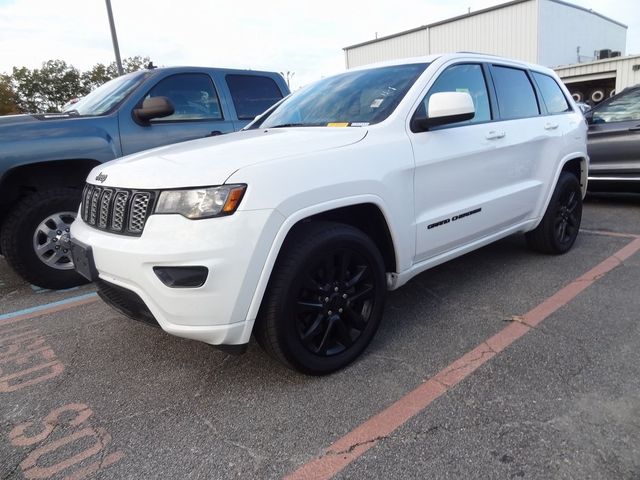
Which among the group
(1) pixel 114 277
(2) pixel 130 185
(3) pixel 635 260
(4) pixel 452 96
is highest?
(4) pixel 452 96

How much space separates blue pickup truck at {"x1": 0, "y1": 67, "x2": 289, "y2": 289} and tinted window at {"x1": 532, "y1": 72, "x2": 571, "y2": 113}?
10.5 feet

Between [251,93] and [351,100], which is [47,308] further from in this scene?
[251,93]

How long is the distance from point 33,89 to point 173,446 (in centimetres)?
2504

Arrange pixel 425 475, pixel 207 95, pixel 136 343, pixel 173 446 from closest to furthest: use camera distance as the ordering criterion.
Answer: pixel 425 475
pixel 173 446
pixel 136 343
pixel 207 95

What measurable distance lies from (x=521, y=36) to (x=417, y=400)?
33.4 m

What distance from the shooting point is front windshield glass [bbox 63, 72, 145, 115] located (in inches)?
179

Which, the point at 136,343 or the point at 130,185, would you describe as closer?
the point at 130,185

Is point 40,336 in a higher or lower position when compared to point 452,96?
lower

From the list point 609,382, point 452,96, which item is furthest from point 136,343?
point 609,382

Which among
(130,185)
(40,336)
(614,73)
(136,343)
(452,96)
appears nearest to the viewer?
(130,185)

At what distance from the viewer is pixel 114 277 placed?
7.76 feet

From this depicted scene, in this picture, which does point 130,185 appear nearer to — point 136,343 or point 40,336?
point 136,343

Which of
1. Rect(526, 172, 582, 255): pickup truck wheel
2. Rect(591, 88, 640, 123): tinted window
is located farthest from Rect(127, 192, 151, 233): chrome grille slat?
Rect(591, 88, 640, 123): tinted window

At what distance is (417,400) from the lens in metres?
2.33
